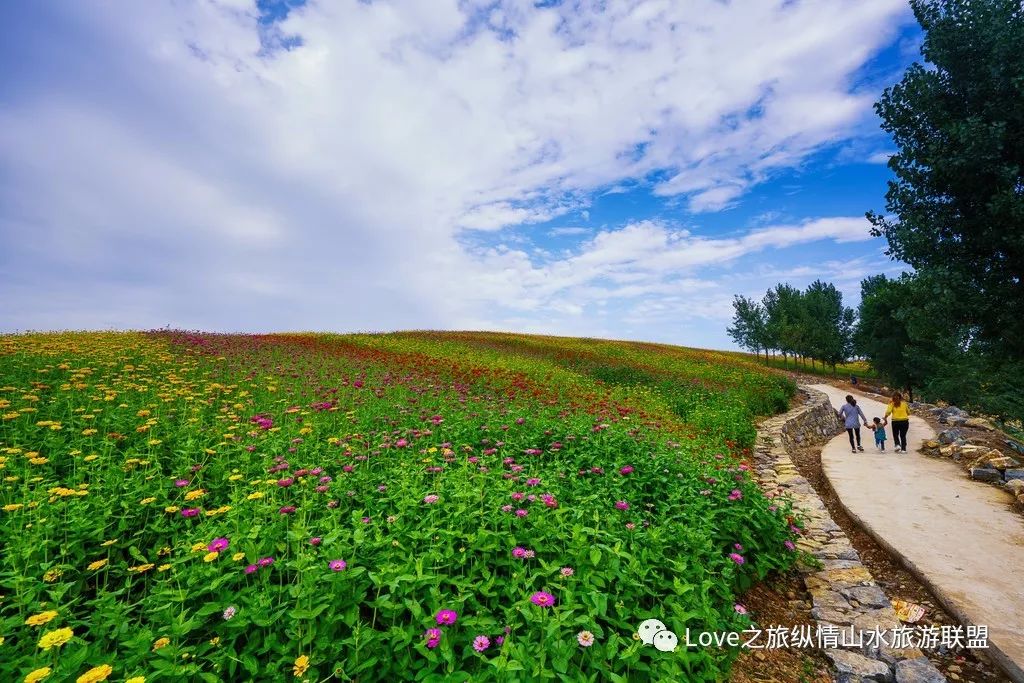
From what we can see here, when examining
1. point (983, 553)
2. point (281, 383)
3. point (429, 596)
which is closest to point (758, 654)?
point (429, 596)

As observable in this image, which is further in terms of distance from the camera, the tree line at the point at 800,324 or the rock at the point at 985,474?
the tree line at the point at 800,324

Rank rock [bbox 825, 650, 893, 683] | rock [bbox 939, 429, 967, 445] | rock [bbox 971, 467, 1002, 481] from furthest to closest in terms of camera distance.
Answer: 1. rock [bbox 939, 429, 967, 445]
2. rock [bbox 971, 467, 1002, 481]
3. rock [bbox 825, 650, 893, 683]

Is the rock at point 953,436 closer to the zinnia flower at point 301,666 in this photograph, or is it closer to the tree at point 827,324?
the zinnia flower at point 301,666

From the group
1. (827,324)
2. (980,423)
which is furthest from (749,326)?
(980,423)

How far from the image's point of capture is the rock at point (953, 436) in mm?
11630

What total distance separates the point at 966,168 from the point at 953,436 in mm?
8186

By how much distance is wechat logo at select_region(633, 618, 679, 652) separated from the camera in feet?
8.99

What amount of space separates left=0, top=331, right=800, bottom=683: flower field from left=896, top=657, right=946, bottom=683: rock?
1234 mm

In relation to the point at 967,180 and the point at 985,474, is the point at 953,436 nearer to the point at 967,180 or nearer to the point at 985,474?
the point at 985,474

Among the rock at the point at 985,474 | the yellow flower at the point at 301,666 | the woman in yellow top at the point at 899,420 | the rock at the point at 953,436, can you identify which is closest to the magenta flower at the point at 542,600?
the yellow flower at the point at 301,666

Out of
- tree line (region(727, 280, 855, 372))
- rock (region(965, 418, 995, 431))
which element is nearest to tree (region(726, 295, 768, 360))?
tree line (region(727, 280, 855, 372))

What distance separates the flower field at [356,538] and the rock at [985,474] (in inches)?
217

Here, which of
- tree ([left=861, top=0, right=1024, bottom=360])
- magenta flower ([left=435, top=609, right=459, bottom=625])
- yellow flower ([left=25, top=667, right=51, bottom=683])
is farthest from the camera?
tree ([left=861, top=0, right=1024, bottom=360])

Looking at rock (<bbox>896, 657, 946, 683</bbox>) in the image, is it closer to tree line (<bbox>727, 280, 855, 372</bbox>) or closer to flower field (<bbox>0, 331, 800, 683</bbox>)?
flower field (<bbox>0, 331, 800, 683</bbox>)
